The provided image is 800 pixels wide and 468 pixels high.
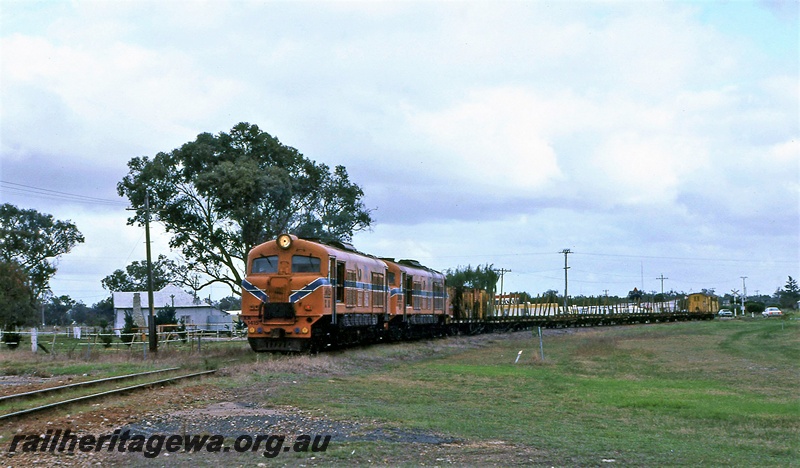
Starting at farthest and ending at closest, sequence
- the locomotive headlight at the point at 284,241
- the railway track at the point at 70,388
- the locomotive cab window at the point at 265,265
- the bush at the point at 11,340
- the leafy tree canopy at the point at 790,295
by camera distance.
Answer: the leafy tree canopy at the point at 790,295 < the bush at the point at 11,340 < the locomotive cab window at the point at 265,265 < the locomotive headlight at the point at 284,241 < the railway track at the point at 70,388

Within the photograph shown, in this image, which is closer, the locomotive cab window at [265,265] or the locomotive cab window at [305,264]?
the locomotive cab window at [305,264]

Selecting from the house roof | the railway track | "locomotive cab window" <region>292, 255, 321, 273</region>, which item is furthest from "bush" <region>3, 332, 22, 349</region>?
the house roof

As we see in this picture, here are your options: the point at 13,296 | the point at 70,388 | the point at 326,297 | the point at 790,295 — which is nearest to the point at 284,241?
the point at 326,297

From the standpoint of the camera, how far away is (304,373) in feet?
66.0

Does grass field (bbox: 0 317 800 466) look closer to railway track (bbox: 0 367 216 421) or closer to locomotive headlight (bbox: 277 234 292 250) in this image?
railway track (bbox: 0 367 216 421)

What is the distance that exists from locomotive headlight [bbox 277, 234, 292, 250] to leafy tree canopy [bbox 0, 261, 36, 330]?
29.9m

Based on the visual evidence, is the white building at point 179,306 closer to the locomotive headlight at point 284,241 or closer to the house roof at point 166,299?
the house roof at point 166,299

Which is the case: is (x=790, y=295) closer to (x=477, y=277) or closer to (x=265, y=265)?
(x=477, y=277)

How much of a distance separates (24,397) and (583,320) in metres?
62.8

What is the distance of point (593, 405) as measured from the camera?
15.4 meters

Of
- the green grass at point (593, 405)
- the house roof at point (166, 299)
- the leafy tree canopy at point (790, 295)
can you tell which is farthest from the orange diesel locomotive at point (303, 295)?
the leafy tree canopy at point (790, 295)

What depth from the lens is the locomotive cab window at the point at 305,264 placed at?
24500mm

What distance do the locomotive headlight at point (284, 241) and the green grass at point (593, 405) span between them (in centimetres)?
497

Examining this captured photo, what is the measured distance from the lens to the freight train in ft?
79.0
